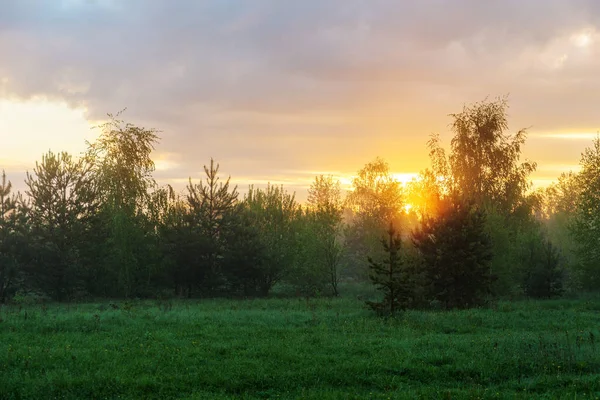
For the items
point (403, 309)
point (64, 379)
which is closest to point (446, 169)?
point (403, 309)

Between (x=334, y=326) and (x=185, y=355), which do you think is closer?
(x=185, y=355)

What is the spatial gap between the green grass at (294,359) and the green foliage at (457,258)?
739 cm

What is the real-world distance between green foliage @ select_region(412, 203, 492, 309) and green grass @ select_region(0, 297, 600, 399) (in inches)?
291

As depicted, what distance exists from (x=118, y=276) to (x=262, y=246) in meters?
12.3

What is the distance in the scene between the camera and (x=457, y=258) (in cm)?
3238

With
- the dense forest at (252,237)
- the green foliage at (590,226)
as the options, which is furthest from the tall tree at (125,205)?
the green foliage at (590,226)

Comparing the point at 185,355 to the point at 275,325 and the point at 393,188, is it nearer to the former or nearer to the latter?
the point at 275,325

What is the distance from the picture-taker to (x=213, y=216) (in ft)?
155

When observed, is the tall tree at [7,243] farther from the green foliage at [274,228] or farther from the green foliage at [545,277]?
the green foliage at [545,277]

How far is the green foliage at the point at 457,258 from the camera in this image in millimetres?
32250

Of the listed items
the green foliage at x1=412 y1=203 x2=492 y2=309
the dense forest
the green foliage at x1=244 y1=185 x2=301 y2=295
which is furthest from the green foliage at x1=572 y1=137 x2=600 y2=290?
the green foliage at x1=244 y1=185 x2=301 y2=295

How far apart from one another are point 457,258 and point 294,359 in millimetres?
18662

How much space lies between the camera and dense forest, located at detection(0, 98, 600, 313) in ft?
110

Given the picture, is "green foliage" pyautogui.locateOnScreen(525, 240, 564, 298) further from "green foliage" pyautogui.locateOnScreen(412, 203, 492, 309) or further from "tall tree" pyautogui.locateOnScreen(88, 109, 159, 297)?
"tall tree" pyautogui.locateOnScreen(88, 109, 159, 297)
